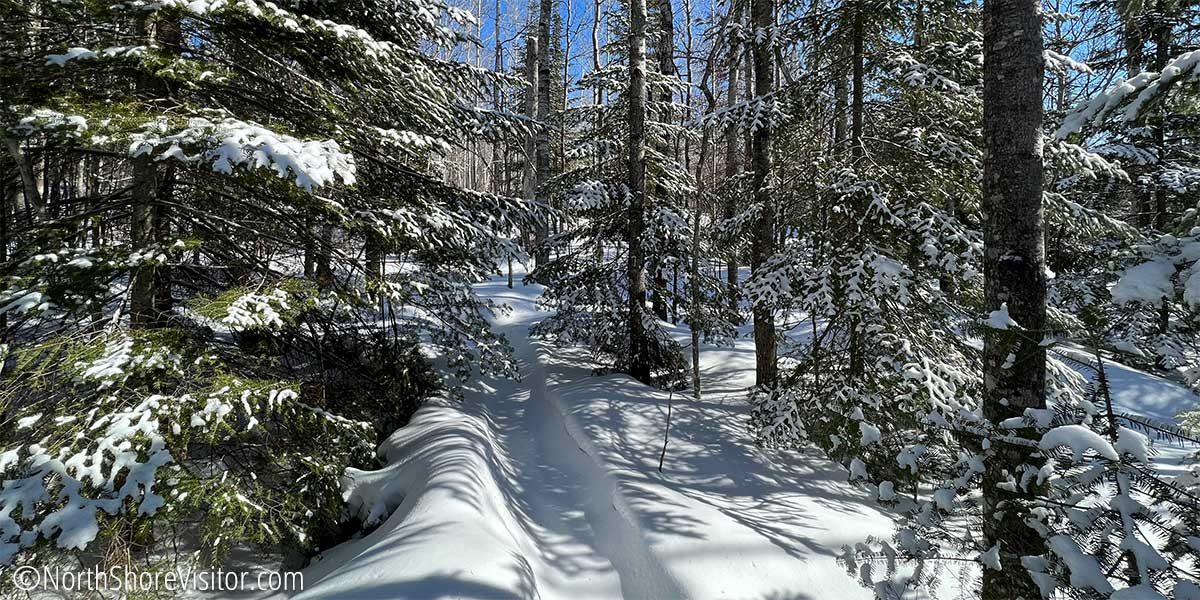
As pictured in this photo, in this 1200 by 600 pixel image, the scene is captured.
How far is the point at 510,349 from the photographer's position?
7.85 metres

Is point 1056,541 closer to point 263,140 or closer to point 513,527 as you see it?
point 513,527

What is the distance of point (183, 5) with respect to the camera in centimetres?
371

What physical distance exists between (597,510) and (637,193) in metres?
5.42

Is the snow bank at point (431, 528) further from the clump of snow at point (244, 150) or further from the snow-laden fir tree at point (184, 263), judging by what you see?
the clump of snow at point (244, 150)

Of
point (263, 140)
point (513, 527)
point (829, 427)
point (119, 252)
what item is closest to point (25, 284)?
point (119, 252)

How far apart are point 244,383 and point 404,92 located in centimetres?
336

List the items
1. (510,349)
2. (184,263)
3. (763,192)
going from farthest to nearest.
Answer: (510,349) → (763,192) → (184,263)

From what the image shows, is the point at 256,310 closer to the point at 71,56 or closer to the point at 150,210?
the point at 150,210

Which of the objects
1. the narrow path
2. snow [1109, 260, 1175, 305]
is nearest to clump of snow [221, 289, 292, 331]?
the narrow path

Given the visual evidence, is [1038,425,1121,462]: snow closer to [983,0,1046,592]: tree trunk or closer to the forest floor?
[983,0,1046,592]: tree trunk

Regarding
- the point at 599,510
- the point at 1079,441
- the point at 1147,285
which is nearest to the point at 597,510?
the point at 599,510

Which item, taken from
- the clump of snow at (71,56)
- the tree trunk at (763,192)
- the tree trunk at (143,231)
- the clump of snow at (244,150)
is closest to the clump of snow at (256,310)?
the clump of snow at (244,150)

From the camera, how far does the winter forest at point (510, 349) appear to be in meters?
2.43

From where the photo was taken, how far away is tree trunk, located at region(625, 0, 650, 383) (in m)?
8.56
